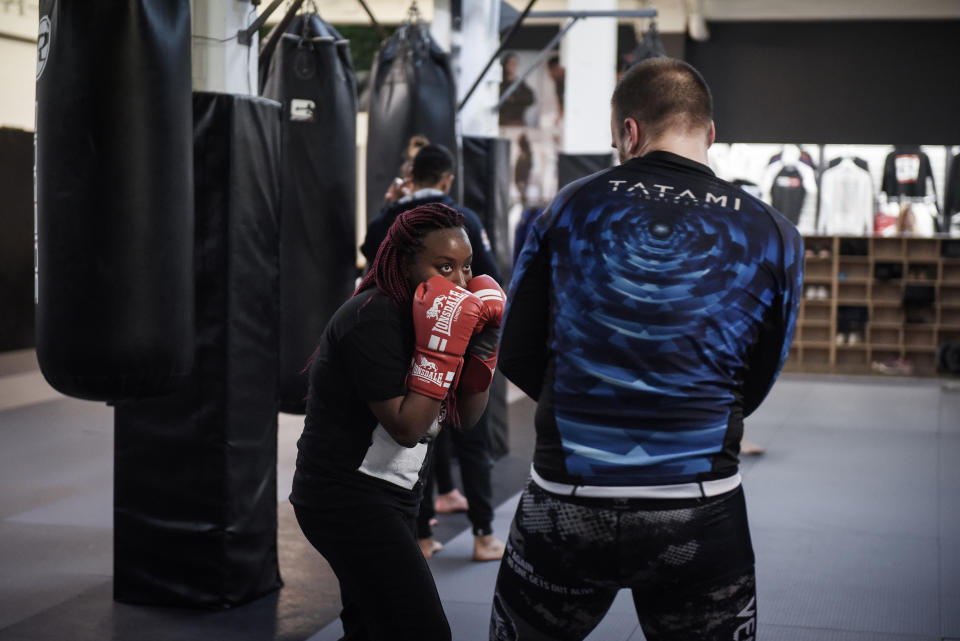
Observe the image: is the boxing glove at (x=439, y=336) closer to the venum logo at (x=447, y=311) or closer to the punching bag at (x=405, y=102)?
the venum logo at (x=447, y=311)

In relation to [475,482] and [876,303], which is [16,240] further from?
[876,303]

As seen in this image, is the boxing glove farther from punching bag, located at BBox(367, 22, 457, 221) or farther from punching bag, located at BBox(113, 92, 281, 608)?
punching bag, located at BBox(367, 22, 457, 221)

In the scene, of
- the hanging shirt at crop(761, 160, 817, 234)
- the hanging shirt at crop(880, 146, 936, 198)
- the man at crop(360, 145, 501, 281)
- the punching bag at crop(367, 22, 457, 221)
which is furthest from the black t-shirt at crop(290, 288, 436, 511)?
the hanging shirt at crop(880, 146, 936, 198)

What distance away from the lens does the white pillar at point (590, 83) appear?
10.7m

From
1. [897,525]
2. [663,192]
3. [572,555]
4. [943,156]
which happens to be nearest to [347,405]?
[572,555]

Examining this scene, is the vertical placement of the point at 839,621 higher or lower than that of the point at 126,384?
lower

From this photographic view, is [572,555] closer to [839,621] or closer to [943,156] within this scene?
[839,621]

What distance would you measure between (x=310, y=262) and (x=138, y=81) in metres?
1.43

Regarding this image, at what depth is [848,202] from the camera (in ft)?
38.9

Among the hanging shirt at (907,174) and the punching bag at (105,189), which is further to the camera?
the hanging shirt at (907,174)

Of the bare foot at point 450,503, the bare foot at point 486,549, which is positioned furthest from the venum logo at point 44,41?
the bare foot at point 450,503

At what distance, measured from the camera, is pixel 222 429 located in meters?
3.38

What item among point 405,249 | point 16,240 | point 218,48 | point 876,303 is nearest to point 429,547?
point 218,48

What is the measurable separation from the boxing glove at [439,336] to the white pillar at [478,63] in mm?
4041
